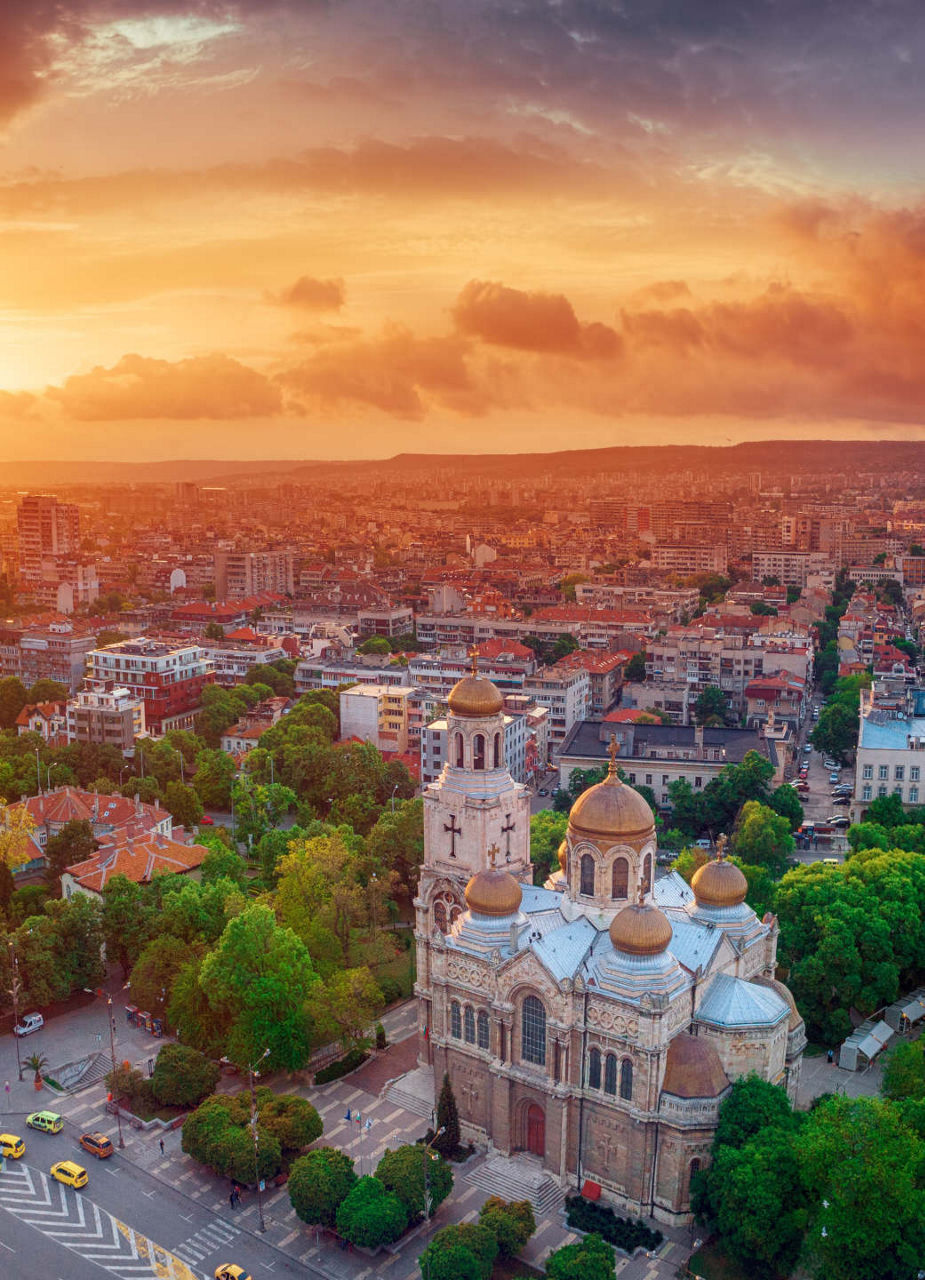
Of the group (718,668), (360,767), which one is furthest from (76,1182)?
(718,668)

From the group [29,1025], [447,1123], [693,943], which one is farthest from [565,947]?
[29,1025]

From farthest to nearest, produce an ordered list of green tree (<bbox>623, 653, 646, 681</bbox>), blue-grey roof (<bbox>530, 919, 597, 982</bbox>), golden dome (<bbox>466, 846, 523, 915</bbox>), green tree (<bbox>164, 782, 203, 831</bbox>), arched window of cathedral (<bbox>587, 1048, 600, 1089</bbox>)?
green tree (<bbox>623, 653, 646, 681</bbox>) → green tree (<bbox>164, 782, 203, 831</bbox>) → golden dome (<bbox>466, 846, 523, 915</bbox>) → blue-grey roof (<bbox>530, 919, 597, 982</bbox>) → arched window of cathedral (<bbox>587, 1048, 600, 1089</bbox>)

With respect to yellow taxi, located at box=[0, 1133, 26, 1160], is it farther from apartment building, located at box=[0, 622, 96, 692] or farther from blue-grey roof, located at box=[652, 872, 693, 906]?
apartment building, located at box=[0, 622, 96, 692]

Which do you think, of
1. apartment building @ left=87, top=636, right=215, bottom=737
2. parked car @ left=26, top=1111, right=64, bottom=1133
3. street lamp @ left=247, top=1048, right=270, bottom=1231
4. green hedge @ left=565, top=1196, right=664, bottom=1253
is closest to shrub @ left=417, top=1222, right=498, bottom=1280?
green hedge @ left=565, top=1196, right=664, bottom=1253

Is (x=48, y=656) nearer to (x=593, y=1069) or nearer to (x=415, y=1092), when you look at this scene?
(x=415, y=1092)

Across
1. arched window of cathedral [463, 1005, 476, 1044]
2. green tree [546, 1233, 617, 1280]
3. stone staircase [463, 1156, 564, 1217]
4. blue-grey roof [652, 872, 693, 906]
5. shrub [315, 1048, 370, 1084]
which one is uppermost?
blue-grey roof [652, 872, 693, 906]

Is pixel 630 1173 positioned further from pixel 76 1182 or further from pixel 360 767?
pixel 360 767

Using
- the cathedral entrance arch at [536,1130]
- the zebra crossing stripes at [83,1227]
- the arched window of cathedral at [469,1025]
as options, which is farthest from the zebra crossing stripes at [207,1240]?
the cathedral entrance arch at [536,1130]
